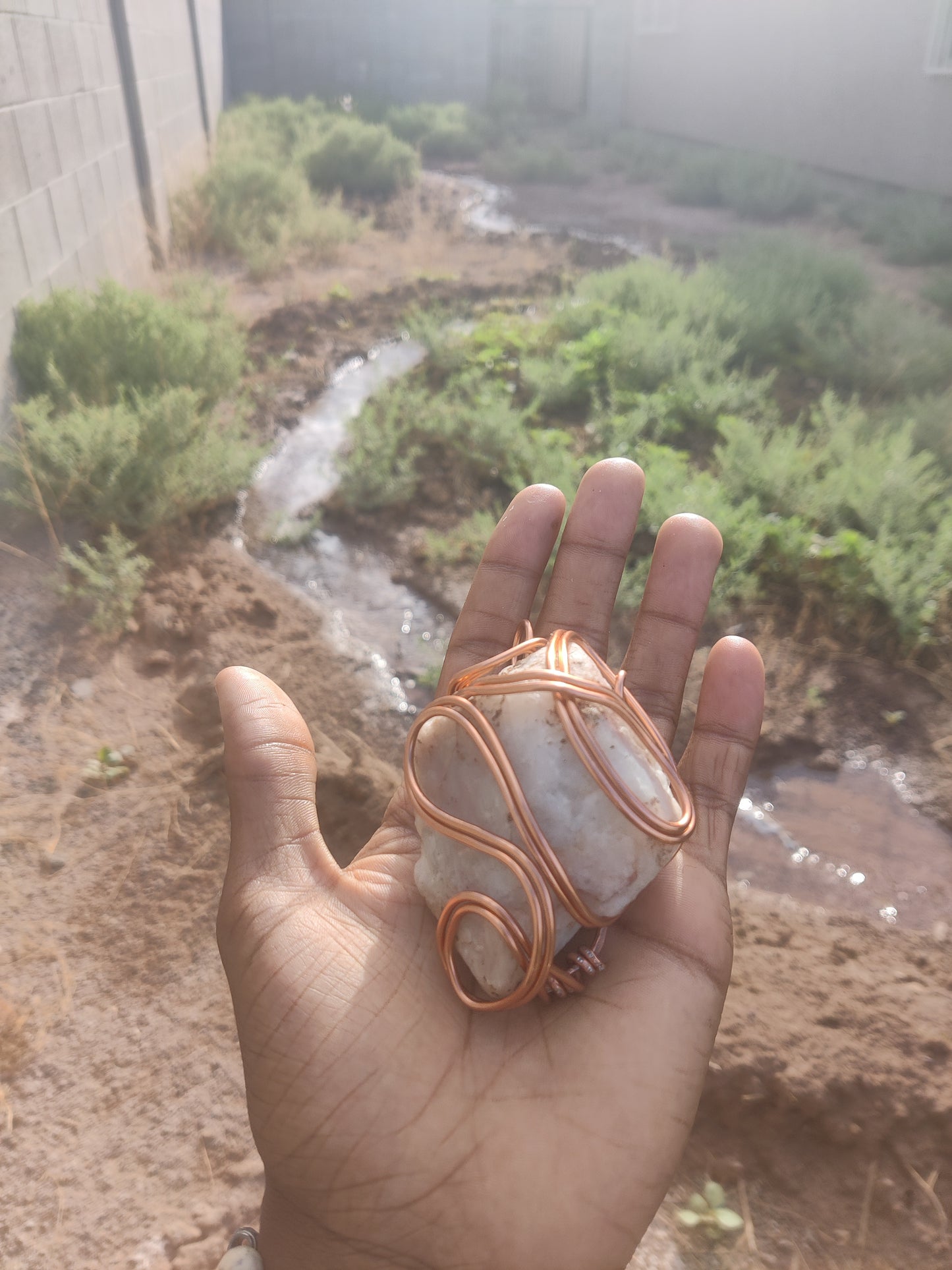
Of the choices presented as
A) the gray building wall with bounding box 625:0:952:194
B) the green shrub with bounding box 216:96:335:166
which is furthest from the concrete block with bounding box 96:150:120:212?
the gray building wall with bounding box 625:0:952:194

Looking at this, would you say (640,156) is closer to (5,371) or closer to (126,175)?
(126,175)

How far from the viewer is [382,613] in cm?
406

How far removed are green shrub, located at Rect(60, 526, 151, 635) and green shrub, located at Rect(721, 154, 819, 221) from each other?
435 inches

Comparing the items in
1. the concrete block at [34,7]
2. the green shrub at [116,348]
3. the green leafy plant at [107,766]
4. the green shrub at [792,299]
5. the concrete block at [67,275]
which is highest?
the concrete block at [34,7]

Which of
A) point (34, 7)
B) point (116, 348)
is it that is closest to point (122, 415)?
point (116, 348)

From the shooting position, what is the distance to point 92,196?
5625mm

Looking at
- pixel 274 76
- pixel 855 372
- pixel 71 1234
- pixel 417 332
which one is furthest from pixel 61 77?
pixel 274 76

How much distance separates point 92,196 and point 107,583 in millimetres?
3574

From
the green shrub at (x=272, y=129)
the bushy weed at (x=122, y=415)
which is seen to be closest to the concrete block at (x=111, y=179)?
the bushy weed at (x=122, y=415)

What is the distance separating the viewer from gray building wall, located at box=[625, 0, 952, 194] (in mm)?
10906

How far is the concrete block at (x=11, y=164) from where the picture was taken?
4.03 m

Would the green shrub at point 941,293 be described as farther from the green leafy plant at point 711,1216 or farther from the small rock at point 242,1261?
the small rock at point 242,1261

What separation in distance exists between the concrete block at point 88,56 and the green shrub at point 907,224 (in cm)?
773

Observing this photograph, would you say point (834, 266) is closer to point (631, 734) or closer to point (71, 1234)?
point (631, 734)
